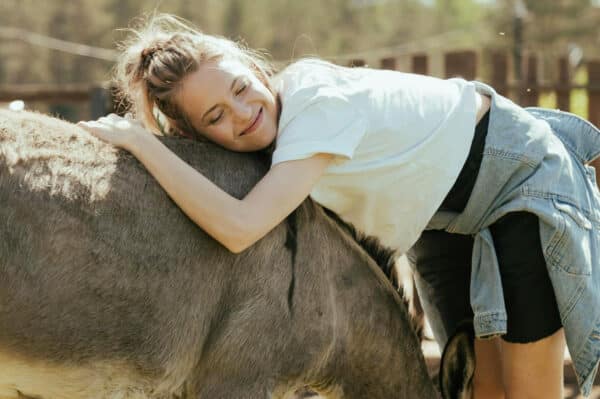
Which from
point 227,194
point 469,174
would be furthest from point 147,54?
point 469,174

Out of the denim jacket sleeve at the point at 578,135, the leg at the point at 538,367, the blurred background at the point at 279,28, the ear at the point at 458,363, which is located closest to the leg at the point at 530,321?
the leg at the point at 538,367

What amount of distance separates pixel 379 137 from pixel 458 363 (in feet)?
2.86

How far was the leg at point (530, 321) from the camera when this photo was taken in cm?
271

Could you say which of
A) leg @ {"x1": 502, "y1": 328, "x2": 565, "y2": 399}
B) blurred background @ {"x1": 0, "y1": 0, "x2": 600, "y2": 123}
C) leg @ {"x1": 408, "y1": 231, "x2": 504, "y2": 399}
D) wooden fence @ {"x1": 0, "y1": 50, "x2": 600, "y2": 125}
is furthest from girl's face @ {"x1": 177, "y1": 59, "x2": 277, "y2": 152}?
blurred background @ {"x1": 0, "y1": 0, "x2": 600, "y2": 123}

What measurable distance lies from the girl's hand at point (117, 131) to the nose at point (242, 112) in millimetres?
275

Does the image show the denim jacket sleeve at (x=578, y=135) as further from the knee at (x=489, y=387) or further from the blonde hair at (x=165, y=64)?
the blonde hair at (x=165, y=64)

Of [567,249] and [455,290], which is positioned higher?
[567,249]

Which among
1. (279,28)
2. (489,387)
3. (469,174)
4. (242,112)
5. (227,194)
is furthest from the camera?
(279,28)

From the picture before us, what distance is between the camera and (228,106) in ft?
8.54

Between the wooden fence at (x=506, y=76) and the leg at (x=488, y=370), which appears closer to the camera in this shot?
the leg at (x=488, y=370)

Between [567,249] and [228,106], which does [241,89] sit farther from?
[567,249]

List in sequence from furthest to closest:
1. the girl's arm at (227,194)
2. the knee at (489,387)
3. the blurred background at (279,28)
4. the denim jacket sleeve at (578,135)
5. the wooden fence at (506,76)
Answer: the blurred background at (279,28), the wooden fence at (506,76), the knee at (489,387), the denim jacket sleeve at (578,135), the girl's arm at (227,194)

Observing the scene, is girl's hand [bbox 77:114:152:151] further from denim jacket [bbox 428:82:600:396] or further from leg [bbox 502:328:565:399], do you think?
leg [bbox 502:328:565:399]

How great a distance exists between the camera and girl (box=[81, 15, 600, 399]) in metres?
2.53
